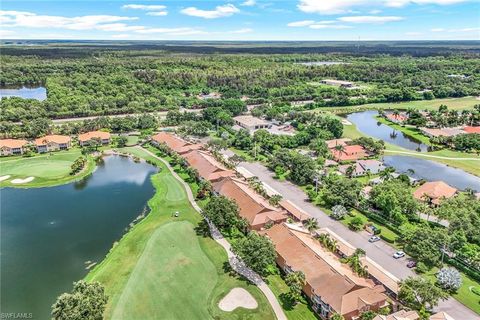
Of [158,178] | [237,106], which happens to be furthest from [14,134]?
Answer: [237,106]

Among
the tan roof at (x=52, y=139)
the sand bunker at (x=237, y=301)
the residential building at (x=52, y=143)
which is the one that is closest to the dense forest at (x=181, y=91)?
the tan roof at (x=52, y=139)

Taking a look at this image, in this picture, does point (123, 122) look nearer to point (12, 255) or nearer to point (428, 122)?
point (12, 255)

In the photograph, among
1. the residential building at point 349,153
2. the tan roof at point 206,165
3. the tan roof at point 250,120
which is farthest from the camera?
the tan roof at point 250,120

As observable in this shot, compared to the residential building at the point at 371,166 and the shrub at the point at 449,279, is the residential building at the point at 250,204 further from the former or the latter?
the residential building at the point at 371,166

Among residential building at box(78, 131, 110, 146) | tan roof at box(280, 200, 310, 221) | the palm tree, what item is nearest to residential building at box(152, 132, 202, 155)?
residential building at box(78, 131, 110, 146)

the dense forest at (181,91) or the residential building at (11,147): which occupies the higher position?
the dense forest at (181,91)

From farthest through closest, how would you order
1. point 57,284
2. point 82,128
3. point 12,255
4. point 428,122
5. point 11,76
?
point 11,76, point 428,122, point 82,128, point 12,255, point 57,284

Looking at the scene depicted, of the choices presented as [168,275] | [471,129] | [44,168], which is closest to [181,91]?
[44,168]

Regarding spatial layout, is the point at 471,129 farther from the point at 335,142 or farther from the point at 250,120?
the point at 250,120
